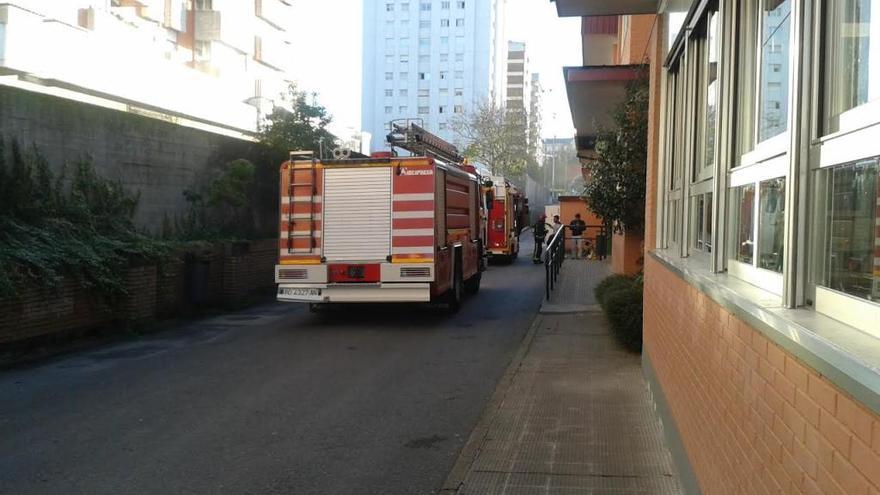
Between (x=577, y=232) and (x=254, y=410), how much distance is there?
67.0 feet

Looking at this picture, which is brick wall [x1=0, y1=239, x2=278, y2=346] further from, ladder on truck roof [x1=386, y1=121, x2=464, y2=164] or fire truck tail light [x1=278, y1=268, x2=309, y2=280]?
ladder on truck roof [x1=386, y1=121, x2=464, y2=164]

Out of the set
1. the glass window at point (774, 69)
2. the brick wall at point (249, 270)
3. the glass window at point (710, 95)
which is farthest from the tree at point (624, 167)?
the glass window at point (774, 69)

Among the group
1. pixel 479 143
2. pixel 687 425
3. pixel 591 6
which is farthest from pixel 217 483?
pixel 479 143

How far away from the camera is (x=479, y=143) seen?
2238 inches

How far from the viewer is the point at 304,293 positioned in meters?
12.9

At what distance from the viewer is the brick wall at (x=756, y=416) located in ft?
6.50

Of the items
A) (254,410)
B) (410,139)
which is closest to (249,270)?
(410,139)

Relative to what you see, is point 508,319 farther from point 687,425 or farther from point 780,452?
point 780,452

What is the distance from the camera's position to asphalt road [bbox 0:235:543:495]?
553cm

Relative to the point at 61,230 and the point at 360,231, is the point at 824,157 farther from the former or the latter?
the point at 61,230

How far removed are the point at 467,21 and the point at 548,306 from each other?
91693mm

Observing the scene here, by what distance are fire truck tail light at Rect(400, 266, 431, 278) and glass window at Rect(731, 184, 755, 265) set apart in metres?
8.59

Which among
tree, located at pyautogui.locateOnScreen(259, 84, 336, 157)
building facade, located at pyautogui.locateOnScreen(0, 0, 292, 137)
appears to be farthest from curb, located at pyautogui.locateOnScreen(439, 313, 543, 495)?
tree, located at pyautogui.locateOnScreen(259, 84, 336, 157)

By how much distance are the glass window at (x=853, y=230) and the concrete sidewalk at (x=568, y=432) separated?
2906 mm
